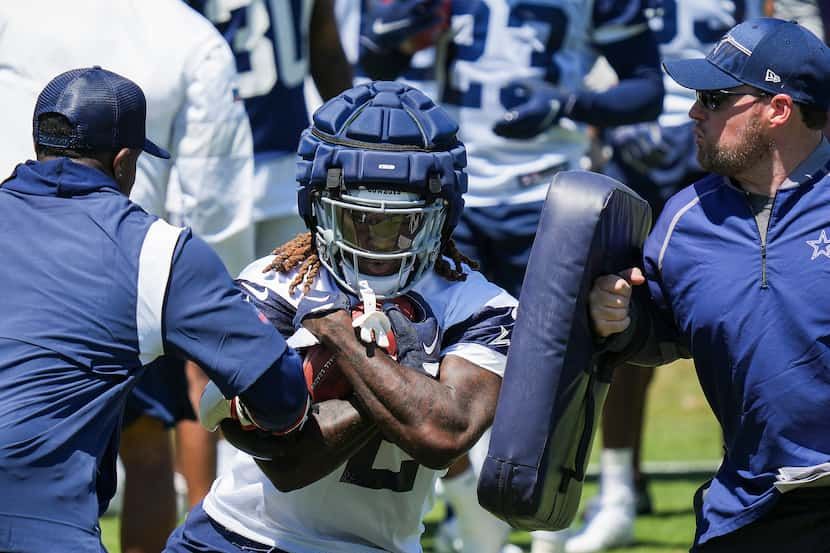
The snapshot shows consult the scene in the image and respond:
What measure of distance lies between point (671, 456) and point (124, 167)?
6009mm

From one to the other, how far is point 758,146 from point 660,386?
7.44 metres

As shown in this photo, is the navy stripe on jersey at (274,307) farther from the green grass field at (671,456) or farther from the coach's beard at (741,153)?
the green grass field at (671,456)

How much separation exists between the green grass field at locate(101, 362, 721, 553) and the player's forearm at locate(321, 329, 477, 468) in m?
3.07

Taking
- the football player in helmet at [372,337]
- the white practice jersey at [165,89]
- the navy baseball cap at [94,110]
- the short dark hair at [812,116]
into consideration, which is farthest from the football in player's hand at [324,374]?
the white practice jersey at [165,89]

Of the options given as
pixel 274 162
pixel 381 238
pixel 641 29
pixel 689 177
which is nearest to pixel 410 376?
pixel 381 238

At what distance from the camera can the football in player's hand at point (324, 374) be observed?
3494mm

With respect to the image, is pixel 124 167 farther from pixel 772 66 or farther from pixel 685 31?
pixel 685 31

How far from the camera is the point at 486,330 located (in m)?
3.61

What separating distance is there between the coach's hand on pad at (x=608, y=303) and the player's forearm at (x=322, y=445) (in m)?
0.56

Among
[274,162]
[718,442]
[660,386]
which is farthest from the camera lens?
[660,386]

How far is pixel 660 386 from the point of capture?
36.5ft

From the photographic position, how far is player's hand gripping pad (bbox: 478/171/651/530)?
3383 millimetres

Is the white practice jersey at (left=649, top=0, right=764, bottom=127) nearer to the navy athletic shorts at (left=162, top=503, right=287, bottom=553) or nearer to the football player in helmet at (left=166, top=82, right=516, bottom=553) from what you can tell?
the football player in helmet at (left=166, top=82, right=516, bottom=553)

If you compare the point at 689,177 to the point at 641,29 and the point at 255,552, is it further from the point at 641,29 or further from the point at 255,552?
the point at 255,552
